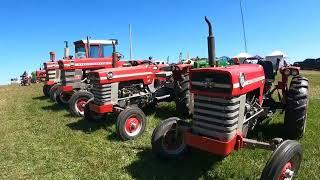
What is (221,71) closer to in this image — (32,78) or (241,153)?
(241,153)

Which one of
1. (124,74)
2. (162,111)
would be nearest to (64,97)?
(162,111)

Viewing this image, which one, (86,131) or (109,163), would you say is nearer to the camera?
(109,163)

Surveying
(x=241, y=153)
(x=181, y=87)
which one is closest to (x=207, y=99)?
(x=241, y=153)

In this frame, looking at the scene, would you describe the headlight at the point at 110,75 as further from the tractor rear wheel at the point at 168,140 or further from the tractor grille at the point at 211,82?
the tractor grille at the point at 211,82

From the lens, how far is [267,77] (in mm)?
7141

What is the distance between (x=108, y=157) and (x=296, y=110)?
3217mm

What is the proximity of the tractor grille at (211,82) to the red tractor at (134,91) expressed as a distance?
2519mm

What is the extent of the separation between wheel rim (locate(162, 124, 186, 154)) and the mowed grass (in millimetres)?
171

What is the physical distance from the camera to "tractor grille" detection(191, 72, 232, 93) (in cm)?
464

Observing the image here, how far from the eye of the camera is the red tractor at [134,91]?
753 centimetres

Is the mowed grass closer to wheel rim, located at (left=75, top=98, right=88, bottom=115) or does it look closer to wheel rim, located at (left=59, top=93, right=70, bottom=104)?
wheel rim, located at (left=75, top=98, right=88, bottom=115)

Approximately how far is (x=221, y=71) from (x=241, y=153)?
6.17 ft

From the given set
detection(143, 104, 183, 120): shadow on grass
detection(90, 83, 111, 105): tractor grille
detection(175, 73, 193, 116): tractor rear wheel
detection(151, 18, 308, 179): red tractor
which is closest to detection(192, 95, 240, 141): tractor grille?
detection(151, 18, 308, 179): red tractor

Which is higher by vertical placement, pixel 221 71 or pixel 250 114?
pixel 221 71
